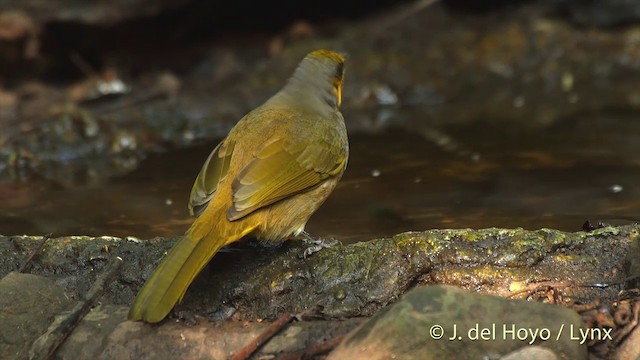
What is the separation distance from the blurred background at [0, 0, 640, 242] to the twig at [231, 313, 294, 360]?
1.56 metres

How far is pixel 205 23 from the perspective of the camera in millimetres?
10906

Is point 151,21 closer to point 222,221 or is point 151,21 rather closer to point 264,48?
point 264,48

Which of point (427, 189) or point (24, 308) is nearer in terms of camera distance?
point (24, 308)

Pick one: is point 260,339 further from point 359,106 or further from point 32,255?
point 359,106

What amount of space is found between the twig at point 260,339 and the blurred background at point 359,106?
5.11ft

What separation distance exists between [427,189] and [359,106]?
3.35 metres

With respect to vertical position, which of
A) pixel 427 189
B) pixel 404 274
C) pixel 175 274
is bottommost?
pixel 427 189

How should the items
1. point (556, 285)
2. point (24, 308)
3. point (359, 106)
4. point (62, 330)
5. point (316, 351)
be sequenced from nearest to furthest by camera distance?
1. point (316, 351)
2. point (62, 330)
3. point (24, 308)
4. point (556, 285)
5. point (359, 106)

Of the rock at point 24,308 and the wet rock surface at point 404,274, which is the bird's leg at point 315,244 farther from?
the rock at point 24,308

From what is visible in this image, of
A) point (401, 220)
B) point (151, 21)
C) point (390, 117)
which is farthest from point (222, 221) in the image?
point (151, 21)

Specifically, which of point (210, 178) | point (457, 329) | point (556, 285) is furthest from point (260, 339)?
Answer: point (556, 285)

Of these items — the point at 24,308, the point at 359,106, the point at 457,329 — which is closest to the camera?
the point at 457,329

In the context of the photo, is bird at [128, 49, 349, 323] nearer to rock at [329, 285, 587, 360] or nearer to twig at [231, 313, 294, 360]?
twig at [231, 313, 294, 360]

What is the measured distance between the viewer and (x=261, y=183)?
4.12 m
